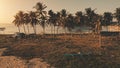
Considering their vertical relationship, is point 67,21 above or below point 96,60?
above

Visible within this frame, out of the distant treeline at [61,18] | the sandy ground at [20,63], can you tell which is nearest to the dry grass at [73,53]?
the sandy ground at [20,63]

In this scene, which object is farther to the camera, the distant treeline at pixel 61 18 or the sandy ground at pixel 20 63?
the distant treeline at pixel 61 18

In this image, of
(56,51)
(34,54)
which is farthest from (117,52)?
(34,54)

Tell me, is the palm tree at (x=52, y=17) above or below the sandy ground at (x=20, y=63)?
above

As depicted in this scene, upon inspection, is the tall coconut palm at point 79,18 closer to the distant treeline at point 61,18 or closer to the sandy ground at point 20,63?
the distant treeline at point 61,18

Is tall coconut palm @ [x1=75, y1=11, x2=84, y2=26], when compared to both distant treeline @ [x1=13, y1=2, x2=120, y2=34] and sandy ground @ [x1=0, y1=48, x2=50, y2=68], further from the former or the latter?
sandy ground @ [x1=0, y1=48, x2=50, y2=68]

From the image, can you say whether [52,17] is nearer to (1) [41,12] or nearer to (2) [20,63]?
(1) [41,12]

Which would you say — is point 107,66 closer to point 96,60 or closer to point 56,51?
point 96,60

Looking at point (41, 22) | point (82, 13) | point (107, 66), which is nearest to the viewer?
point (107, 66)

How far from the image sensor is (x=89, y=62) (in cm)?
7094

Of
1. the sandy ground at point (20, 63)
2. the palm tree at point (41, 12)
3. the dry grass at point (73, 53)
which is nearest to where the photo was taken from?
A: the sandy ground at point (20, 63)

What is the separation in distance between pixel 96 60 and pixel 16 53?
2703cm

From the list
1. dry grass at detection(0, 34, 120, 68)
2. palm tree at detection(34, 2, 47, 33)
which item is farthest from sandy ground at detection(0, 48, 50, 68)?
palm tree at detection(34, 2, 47, 33)

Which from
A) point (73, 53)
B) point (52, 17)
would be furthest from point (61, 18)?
point (73, 53)
